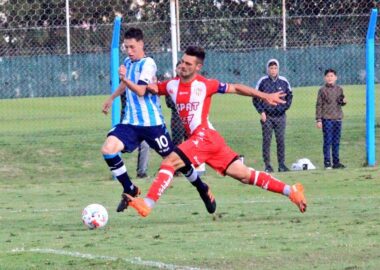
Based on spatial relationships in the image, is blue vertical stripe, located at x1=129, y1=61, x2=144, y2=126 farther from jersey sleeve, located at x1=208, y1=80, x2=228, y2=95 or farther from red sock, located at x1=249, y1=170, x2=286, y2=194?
red sock, located at x1=249, y1=170, x2=286, y2=194

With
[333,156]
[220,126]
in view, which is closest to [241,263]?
[333,156]

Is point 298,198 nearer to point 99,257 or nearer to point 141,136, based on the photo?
point 141,136

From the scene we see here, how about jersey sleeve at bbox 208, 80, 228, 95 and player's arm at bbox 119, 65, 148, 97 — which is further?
player's arm at bbox 119, 65, 148, 97

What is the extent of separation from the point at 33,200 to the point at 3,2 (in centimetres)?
876

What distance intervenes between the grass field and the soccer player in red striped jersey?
43 centimetres

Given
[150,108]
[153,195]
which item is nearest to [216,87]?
[153,195]

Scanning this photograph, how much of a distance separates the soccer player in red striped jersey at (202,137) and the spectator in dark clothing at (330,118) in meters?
7.11

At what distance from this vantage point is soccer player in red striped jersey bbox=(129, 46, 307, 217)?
11.3 meters

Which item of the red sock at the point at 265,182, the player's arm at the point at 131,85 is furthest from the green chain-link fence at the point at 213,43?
the red sock at the point at 265,182

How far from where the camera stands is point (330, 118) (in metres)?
18.5

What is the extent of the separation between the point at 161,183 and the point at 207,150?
628 mm

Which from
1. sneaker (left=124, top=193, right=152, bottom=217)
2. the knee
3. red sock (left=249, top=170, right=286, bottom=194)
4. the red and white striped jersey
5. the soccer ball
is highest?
the red and white striped jersey

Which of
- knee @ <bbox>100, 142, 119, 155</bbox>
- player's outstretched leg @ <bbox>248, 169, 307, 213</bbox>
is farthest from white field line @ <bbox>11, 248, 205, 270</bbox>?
knee @ <bbox>100, 142, 119, 155</bbox>

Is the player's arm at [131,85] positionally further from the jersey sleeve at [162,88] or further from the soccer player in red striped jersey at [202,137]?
the soccer player in red striped jersey at [202,137]
